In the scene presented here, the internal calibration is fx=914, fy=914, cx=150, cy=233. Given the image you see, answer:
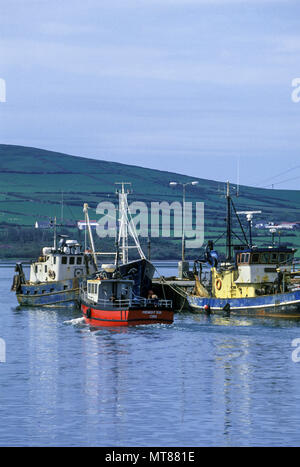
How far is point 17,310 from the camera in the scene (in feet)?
341

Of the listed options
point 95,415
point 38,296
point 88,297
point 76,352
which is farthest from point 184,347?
point 38,296

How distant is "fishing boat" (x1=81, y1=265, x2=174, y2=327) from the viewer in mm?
71562

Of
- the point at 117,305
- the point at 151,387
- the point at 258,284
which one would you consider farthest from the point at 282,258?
the point at 151,387

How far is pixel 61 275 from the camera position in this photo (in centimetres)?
10000

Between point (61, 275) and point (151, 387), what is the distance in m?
55.4

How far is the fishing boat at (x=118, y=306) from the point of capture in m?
71.6

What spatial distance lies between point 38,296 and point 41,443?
229ft

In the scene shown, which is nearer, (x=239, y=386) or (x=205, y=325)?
(x=239, y=386)

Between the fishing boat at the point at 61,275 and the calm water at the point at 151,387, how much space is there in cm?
2327

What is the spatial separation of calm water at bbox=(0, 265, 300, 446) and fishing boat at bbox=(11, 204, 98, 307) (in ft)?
76.3

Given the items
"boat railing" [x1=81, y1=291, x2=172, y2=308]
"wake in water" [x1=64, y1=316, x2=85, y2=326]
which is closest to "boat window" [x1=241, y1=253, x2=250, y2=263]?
"boat railing" [x1=81, y1=291, x2=172, y2=308]

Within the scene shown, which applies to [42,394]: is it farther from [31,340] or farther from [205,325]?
[205,325]

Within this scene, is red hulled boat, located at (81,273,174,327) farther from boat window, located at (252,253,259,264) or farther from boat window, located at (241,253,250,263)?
boat window, located at (252,253,259,264)

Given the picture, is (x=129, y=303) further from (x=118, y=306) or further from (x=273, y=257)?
(x=273, y=257)
